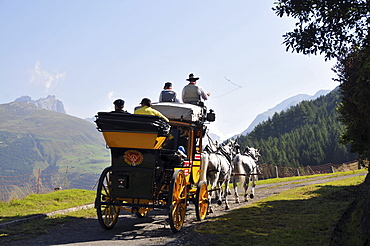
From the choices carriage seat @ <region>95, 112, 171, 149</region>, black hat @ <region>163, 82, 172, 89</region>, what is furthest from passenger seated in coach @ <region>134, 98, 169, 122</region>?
black hat @ <region>163, 82, 172, 89</region>

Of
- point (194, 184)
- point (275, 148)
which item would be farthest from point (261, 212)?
point (275, 148)

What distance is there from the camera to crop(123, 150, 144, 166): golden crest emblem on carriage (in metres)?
9.33

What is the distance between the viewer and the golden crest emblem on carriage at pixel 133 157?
9.33m

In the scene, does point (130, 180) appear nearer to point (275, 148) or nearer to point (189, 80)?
point (189, 80)

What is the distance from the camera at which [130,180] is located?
367 inches

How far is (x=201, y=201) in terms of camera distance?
38.4ft

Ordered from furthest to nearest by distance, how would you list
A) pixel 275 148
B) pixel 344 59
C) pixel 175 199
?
pixel 275 148 → pixel 344 59 → pixel 175 199

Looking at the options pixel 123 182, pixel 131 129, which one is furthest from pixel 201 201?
pixel 131 129

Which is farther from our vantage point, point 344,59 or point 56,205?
point 344,59

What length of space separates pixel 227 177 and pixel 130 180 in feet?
24.3

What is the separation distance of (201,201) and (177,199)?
210 centimetres

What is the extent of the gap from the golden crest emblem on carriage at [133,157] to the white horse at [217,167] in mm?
4459

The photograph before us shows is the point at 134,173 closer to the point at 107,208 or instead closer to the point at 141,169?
the point at 141,169

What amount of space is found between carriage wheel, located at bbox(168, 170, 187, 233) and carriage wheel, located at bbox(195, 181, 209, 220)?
92cm
